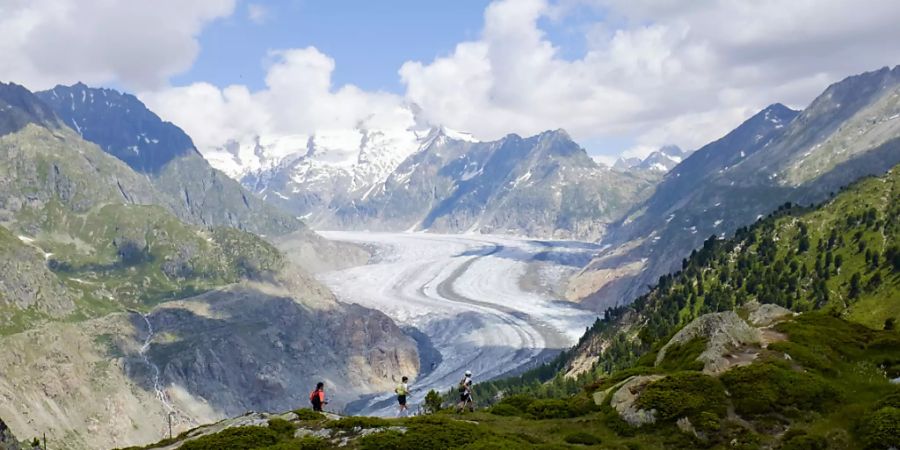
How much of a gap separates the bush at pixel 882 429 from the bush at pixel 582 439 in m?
14.6

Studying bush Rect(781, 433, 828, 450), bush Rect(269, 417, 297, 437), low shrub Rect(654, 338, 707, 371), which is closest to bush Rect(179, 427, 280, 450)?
bush Rect(269, 417, 297, 437)

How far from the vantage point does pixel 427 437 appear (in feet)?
135

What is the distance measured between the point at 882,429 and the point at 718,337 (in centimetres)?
2051

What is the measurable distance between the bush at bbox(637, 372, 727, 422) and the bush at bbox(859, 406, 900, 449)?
830 centimetres

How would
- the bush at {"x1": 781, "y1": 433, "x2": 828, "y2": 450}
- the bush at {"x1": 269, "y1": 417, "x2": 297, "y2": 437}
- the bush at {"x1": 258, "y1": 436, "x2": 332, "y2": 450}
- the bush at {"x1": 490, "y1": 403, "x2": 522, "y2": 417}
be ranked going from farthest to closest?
the bush at {"x1": 490, "y1": 403, "x2": 522, "y2": 417}, the bush at {"x1": 269, "y1": 417, "x2": 297, "y2": 437}, the bush at {"x1": 258, "y1": 436, "x2": 332, "y2": 450}, the bush at {"x1": 781, "y1": 433, "x2": 828, "y2": 450}

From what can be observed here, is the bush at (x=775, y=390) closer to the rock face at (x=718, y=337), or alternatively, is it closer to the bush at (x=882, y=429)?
the rock face at (x=718, y=337)

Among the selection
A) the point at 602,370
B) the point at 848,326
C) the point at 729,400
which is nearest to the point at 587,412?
the point at 729,400

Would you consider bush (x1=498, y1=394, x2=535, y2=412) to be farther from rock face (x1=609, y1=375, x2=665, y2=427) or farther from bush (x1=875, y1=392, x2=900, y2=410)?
bush (x1=875, y1=392, x2=900, y2=410)

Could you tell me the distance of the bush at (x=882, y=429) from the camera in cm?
3625

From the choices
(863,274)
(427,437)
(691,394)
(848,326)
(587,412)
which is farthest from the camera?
(863,274)

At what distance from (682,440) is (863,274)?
159 meters

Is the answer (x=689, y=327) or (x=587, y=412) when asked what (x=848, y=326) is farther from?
(x=587, y=412)

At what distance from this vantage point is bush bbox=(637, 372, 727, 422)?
44438mm

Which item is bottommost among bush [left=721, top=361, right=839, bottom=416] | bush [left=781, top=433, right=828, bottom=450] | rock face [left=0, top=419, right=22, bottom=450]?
bush [left=781, top=433, right=828, bottom=450]
